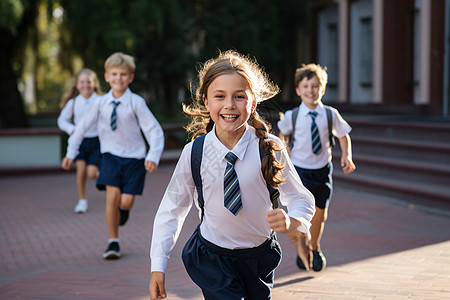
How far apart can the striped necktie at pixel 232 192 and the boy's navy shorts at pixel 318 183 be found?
2699mm

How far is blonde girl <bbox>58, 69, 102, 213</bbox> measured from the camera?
860 cm

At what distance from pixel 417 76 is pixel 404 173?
6.91 metres

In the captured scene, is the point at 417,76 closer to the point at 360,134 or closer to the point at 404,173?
the point at 360,134

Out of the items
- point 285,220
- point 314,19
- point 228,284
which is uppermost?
point 314,19

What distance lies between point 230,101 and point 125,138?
3.38 m

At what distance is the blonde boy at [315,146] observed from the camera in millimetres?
5508

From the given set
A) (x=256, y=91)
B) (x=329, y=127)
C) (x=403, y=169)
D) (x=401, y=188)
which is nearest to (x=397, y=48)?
(x=403, y=169)

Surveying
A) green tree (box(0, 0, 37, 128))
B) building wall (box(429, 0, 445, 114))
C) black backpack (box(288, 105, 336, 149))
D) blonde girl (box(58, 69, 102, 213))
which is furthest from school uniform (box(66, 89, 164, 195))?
green tree (box(0, 0, 37, 128))

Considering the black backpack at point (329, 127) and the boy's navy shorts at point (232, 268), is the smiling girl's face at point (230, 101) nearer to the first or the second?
the boy's navy shorts at point (232, 268)

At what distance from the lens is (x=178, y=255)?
6250 millimetres

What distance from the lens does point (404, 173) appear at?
10156 mm

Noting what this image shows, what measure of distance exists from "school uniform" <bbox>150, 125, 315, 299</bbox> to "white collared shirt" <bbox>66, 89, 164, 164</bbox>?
118 inches

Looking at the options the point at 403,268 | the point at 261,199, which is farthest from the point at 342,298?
the point at 261,199

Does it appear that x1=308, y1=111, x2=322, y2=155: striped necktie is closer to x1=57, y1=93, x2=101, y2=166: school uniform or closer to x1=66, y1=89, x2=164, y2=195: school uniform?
x1=66, y1=89, x2=164, y2=195: school uniform
